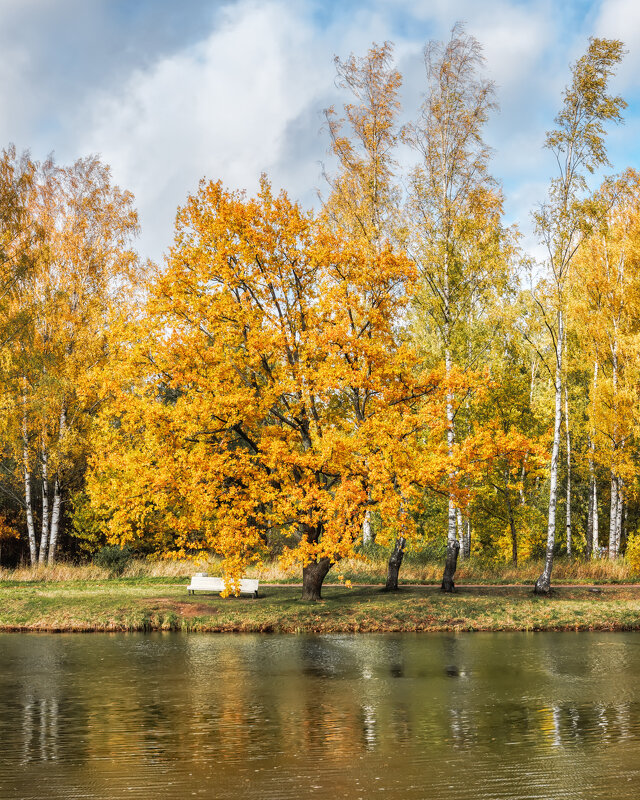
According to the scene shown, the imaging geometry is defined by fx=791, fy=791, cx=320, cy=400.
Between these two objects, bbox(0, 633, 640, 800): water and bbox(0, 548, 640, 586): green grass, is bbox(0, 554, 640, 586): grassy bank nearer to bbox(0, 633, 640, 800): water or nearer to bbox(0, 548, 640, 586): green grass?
bbox(0, 548, 640, 586): green grass

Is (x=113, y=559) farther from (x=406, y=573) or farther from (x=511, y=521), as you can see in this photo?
(x=511, y=521)

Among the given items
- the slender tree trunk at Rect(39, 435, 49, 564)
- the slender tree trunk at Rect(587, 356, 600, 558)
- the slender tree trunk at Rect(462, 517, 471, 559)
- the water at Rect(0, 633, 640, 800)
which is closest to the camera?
the water at Rect(0, 633, 640, 800)

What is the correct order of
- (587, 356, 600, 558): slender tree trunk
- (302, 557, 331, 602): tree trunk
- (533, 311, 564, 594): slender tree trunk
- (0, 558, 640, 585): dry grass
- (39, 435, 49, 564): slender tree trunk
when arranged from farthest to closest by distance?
(39, 435, 49, 564): slender tree trunk, (587, 356, 600, 558): slender tree trunk, (0, 558, 640, 585): dry grass, (533, 311, 564, 594): slender tree trunk, (302, 557, 331, 602): tree trunk

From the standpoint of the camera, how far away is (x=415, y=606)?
21.6 meters

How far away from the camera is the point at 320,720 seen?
10.5 meters

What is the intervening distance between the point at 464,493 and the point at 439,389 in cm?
297

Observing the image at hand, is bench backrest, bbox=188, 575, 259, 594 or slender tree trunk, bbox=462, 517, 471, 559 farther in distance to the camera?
slender tree trunk, bbox=462, 517, 471, 559

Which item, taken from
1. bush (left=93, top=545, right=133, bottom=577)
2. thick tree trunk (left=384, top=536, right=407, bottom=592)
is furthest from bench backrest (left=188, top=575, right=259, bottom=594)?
bush (left=93, top=545, right=133, bottom=577)

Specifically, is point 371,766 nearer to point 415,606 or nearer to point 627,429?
point 415,606

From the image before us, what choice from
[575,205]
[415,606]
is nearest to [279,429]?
[415,606]

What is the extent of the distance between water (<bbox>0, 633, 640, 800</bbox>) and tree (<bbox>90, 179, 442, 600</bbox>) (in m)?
3.61

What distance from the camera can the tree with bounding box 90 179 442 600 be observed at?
19641 millimetres

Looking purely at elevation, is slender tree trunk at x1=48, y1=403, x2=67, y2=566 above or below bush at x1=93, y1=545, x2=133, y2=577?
above

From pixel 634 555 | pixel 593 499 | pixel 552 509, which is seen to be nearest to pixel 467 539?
pixel 593 499
